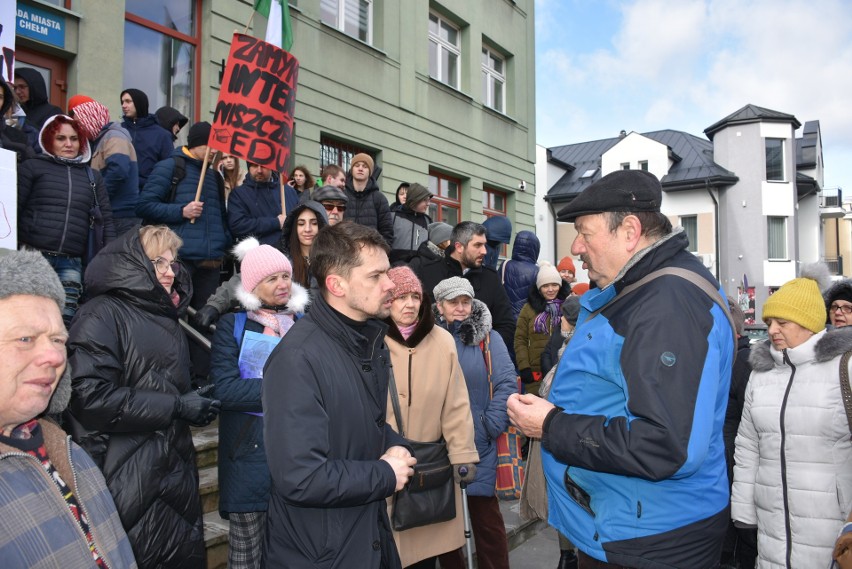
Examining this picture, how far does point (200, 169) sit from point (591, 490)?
4.60 metres

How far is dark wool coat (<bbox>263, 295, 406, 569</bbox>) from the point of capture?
6.51 ft

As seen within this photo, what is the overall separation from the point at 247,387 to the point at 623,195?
2100 mm

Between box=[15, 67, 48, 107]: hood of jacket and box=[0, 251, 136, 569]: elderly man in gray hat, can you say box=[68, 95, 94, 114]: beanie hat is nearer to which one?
box=[15, 67, 48, 107]: hood of jacket

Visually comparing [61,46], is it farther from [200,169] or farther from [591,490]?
[591,490]

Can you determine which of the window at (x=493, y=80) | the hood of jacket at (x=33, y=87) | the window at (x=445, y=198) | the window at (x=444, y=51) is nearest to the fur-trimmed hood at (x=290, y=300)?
the hood of jacket at (x=33, y=87)

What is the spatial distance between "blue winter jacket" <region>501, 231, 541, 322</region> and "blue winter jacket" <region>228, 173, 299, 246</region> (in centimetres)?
274

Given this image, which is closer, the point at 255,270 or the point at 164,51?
the point at 255,270

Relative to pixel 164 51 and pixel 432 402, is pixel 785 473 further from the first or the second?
pixel 164 51


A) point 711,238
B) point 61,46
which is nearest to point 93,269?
point 61,46

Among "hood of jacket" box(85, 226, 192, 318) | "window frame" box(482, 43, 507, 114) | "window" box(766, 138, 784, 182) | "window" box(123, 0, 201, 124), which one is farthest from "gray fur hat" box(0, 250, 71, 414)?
"window" box(766, 138, 784, 182)

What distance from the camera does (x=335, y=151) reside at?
1059 cm

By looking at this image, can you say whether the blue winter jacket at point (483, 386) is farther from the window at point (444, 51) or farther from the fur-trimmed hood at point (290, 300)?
the window at point (444, 51)

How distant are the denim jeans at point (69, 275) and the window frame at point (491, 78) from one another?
12.0 metres

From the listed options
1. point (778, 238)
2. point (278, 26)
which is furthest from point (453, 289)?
point (778, 238)
